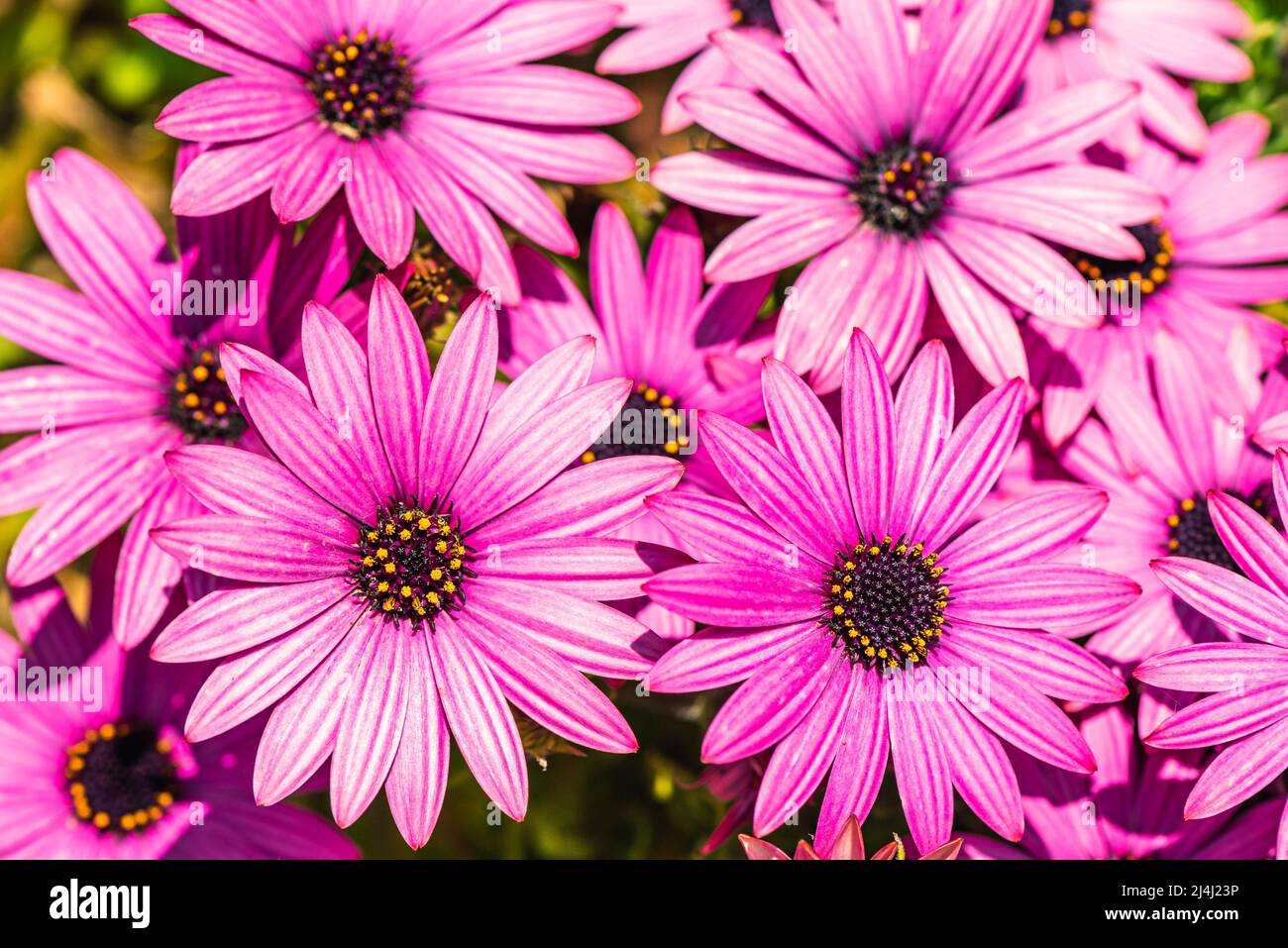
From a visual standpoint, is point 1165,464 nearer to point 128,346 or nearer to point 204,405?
point 204,405

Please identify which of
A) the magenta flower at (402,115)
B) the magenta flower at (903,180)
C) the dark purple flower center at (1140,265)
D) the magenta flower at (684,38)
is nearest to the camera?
the magenta flower at (402,115)

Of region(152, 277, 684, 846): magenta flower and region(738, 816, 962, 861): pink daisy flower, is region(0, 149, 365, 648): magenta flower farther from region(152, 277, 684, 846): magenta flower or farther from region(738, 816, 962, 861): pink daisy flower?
region(738, 816, 962, 861): pink daisy flower

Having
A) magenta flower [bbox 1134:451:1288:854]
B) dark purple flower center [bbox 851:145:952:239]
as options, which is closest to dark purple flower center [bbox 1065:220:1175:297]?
dark purple flower center [bbox 851:145:952:239]

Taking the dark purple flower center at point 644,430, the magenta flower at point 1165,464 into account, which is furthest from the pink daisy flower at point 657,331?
the magenta flower at point 1165,464

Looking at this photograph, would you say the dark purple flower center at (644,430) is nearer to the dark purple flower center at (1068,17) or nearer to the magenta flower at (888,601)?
the magenta flower at (888,601)

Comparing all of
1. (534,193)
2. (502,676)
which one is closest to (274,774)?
(502,676)

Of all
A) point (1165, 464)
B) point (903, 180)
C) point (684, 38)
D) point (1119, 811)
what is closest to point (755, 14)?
point (684, 38)
